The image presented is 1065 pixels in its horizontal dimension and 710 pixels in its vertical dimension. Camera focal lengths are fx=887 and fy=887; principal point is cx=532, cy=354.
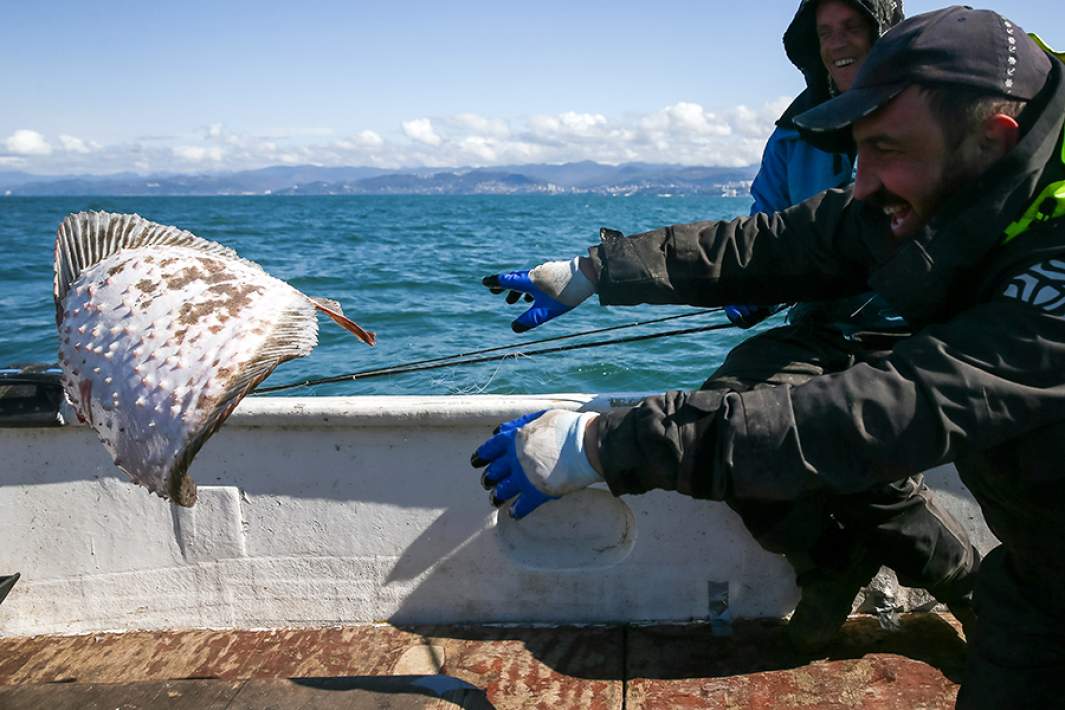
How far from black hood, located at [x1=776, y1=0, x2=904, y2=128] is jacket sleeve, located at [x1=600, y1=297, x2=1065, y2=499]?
6.05ft

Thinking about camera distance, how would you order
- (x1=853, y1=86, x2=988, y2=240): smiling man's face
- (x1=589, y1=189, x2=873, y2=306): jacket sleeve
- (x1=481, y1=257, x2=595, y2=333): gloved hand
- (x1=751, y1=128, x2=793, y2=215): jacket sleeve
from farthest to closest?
(x1=751, y1=128, x2=793, y2=215): jacket sleeve, (x1=481, y1=257, x2=595, y2=333): gloved hand, (x1=589, y1=189, x2=873, y2=306): jacket sleeve, (x1=853, y1=86, x2=988, y2=240): smiling man's face

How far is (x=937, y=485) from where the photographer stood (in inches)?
123

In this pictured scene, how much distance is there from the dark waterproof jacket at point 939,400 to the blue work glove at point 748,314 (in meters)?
1.31

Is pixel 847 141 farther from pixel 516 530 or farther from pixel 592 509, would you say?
pixel 516 530

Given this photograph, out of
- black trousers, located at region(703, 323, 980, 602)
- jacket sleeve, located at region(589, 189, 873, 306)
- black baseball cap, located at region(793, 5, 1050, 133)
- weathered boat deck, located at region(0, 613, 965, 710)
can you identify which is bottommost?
weathered boat deck, located at region(0, 613, 965, 710)

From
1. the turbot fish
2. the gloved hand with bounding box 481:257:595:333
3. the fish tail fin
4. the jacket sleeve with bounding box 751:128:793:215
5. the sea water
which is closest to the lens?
the turbot fish

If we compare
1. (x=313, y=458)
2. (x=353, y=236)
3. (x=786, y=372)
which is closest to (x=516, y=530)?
(x=313, y=458)

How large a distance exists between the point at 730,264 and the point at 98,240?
1.81 meters

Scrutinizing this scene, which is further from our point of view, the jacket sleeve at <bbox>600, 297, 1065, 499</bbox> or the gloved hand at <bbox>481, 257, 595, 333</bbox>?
the gloved hand at <bbox>481, 257, 595, 333</bbox>

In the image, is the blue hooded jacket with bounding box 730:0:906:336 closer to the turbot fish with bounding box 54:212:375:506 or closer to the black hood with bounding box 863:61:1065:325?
the black hood with bounding box 863:61:1065:325

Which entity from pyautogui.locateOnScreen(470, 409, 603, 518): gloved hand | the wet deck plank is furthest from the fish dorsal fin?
the wet deck plank

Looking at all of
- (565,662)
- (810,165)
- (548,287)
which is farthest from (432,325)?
(548,287)

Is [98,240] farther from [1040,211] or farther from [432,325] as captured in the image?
[432,325]

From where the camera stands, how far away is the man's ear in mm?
1715
